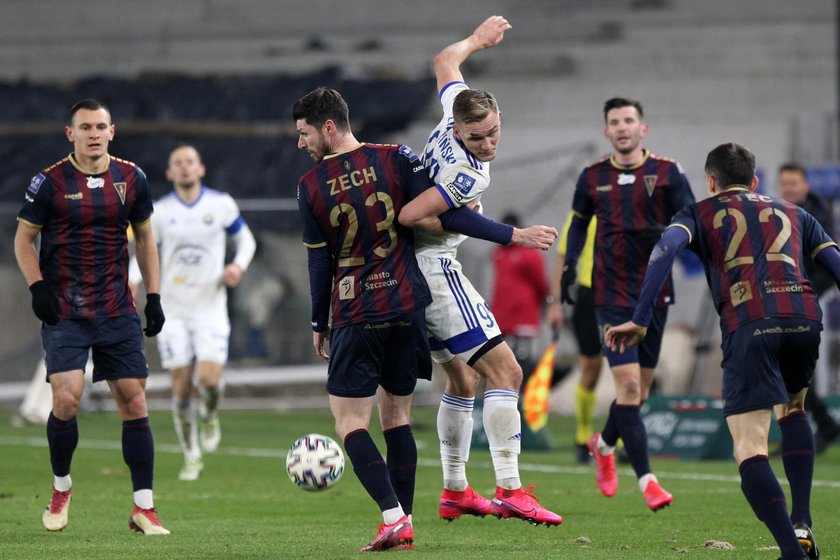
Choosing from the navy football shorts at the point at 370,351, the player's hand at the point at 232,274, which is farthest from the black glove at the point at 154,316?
the player's hand at the point at 232,274

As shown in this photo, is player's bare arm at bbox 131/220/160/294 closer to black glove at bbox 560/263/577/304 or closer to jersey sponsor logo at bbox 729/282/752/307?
black glove at bbox 560/263/577/304

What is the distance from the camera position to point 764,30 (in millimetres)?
23781

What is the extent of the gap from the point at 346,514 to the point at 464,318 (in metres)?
2.23

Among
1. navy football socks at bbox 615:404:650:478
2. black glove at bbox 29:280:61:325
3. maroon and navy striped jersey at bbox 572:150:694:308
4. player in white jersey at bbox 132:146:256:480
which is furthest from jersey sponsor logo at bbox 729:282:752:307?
player in white jersey at bbox 132:146:256:480

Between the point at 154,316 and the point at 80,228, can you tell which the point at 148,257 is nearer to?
the point at 154,316

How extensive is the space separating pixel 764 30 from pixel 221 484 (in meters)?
15.7

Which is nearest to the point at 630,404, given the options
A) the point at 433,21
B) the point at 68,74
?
the point at 433,21

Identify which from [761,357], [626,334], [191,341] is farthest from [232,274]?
[761,357]

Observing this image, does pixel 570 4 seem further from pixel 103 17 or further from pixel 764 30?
pixel 103 17

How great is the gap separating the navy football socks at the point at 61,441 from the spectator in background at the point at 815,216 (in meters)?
5.80

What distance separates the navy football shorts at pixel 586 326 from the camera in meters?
11.7

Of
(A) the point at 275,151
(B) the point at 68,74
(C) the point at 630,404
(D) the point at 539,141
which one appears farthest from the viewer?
(B) the point at 68,74

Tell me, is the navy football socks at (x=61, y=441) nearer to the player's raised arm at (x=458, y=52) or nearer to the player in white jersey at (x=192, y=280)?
the player's raised arm at (x=458, y=52)

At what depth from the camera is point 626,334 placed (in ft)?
20.9
